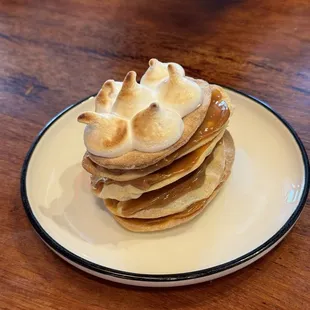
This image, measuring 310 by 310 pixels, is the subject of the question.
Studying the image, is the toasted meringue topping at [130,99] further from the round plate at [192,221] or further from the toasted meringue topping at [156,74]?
the round plate at [192,221]

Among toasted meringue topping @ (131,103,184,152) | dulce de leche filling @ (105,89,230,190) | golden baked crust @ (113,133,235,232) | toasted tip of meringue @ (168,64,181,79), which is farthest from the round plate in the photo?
toasted tip of meringue @ (168,64,181,79)

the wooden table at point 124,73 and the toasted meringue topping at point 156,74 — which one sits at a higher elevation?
the toasted meringue topping at point 156,74

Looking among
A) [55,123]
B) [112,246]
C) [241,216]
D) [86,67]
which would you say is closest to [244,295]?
[241,216]

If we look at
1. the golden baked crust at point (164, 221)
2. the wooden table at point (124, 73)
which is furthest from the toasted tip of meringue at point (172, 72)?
the wooden table at point (124, 73)

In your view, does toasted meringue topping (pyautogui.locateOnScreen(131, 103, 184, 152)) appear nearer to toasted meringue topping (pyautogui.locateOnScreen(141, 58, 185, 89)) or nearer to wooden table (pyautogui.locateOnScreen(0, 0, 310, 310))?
toasted meringue topping (pyautogui.locateOnScreen(141, 58, 185, 89))

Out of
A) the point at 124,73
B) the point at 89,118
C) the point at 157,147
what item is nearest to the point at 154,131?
the point at 157,147
